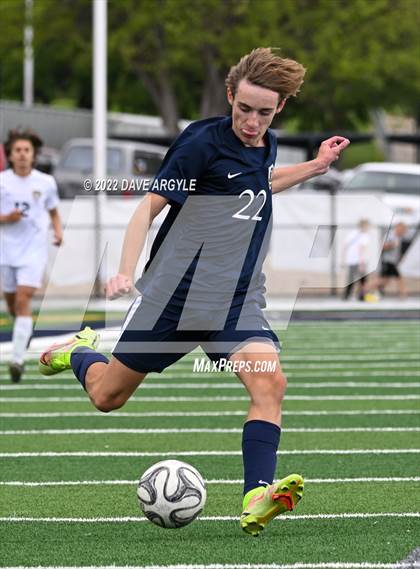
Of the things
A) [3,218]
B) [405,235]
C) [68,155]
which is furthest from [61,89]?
[3,218]

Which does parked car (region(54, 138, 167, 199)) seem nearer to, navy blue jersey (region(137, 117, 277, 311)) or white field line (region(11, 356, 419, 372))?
white field line (region(11, 356, 419, 372))

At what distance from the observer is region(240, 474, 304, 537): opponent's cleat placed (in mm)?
6132

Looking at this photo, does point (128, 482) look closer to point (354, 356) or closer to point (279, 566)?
point (279, 566)

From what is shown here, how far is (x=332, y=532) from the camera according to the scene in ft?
21.8

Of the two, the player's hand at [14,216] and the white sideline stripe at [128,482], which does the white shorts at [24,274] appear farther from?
the white sideline stripe at [128,482]

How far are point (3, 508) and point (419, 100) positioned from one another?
153 feet

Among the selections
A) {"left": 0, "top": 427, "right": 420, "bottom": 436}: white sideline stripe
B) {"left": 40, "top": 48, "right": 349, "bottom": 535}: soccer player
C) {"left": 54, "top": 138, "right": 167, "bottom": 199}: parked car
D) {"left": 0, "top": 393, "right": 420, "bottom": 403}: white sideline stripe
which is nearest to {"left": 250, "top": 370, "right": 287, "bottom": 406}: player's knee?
{"left": 40, "top": 48, "right": 349, "bottom": 535}: soccer player

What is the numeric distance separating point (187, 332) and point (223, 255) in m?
0.37

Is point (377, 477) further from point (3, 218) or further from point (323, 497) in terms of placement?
point (3, 218)

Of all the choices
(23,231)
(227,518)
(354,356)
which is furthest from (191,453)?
(354,356)

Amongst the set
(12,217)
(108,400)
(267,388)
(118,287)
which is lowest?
(108,400)

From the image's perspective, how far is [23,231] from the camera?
43.9 feet

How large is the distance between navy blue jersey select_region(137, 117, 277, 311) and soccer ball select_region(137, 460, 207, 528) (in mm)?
741

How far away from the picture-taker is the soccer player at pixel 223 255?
6516 mm
